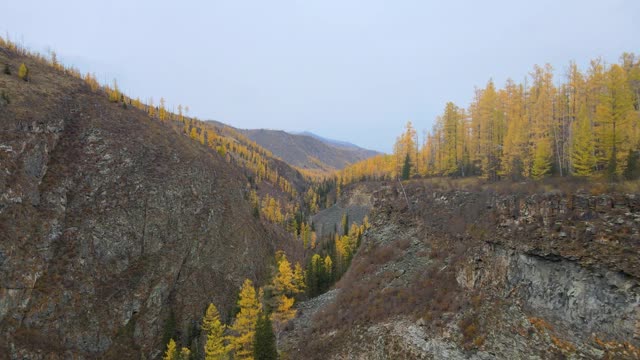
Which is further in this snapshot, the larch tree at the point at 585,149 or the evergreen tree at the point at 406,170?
the evergreen tree at the point at 406,170

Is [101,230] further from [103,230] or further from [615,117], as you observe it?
[615,117]

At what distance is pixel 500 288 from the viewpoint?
96.5 ft

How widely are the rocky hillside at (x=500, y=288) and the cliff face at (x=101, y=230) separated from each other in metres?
31.1

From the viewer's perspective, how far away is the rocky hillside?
889 inches

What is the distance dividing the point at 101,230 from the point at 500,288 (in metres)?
65.1

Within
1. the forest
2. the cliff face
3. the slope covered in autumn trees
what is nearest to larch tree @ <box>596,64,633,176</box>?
the forest

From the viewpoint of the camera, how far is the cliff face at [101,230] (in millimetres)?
50969

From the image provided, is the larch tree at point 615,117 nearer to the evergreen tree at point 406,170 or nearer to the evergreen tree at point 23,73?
the evergreen tree at point 406,170

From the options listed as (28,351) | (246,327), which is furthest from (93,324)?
(246,327)

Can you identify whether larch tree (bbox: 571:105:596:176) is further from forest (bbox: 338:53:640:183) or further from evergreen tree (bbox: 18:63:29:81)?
evergreen tree (bbox: 18:63:29:81)

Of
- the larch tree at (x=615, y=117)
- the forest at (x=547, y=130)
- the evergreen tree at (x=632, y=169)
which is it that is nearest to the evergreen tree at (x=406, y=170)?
the forest at (x=547, y=130)

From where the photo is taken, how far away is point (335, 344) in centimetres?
3628

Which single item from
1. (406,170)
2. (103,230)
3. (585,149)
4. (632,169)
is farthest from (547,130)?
(103,230)

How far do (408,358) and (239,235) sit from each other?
60.8 metres
